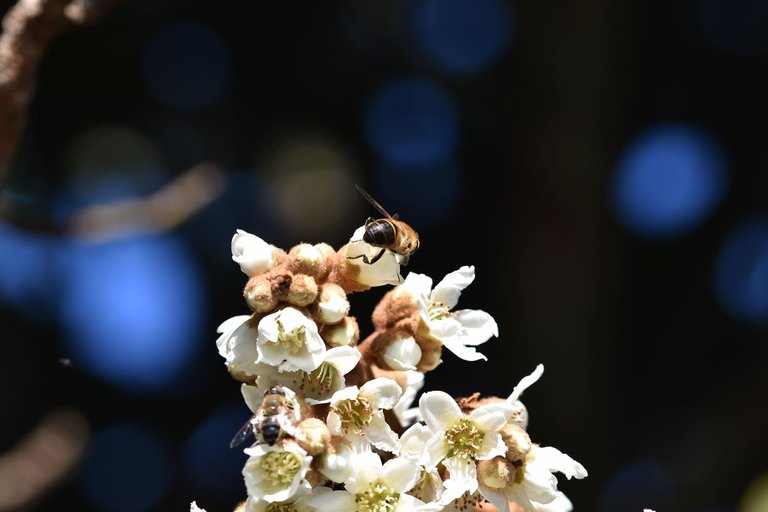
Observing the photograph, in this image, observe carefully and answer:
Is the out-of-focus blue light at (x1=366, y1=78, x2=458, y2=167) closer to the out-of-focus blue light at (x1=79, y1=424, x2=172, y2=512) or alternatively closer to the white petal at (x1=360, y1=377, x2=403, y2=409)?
the out-of-focus blue light at (x1=79, y1=424, x2=172, y2=512)

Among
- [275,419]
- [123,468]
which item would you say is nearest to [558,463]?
[275,419]

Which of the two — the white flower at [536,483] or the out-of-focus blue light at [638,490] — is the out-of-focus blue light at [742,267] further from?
the white flower at [536,483]

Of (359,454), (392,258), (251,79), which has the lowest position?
(251,79)

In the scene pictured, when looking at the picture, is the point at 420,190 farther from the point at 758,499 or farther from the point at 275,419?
the point at 275,419

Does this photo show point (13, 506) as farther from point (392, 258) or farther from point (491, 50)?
point (491, 50)

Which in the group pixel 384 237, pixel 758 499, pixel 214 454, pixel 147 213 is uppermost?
pixel 384 237

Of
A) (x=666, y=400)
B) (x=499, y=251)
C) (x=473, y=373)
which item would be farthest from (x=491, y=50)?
(x=666, y=400)
